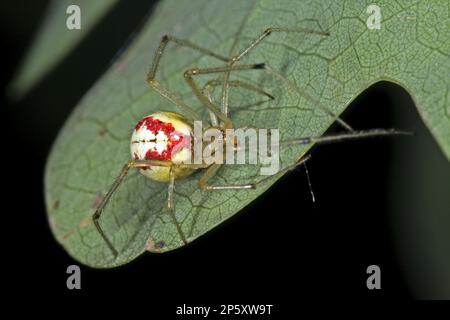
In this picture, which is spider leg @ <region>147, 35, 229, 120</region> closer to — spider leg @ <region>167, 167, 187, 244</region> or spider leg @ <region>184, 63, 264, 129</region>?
spider leg @ <region>184, 63, 264, 129</region>

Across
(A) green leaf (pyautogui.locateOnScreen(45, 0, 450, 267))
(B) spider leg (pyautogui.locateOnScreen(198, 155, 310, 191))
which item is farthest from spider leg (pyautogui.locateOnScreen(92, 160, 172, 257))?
(B) spider leg (pyautogui.locateOnScreen(198, 155, 310, 191))

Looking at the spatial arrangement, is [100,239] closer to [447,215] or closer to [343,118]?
[343,118]

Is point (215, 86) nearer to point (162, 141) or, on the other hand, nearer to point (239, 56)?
point (239, 56)

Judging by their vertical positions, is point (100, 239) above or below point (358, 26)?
below

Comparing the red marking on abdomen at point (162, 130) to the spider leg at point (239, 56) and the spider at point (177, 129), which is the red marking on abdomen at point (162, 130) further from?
the spider leg at point (239, 56)

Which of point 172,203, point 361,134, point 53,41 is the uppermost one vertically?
point 53,41

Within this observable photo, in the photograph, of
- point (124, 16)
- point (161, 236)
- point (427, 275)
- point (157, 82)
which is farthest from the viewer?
point (124, 16)

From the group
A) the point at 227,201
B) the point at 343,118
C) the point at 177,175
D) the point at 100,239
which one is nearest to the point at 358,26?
→ the point at 343,118

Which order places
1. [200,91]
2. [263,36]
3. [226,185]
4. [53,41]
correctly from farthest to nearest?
[53,41] < [200,91] < [263,36] < [226,185]

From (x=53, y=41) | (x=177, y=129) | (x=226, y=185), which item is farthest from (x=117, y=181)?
(x=53, y=41)
